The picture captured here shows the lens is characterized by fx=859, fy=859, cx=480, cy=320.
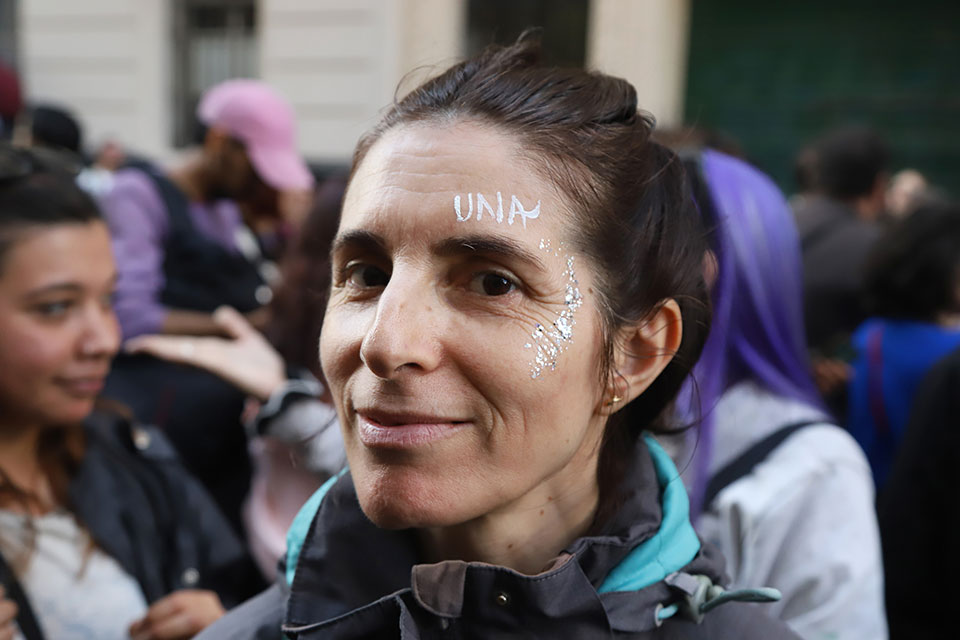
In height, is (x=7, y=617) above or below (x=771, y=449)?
below

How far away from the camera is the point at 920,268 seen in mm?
3393

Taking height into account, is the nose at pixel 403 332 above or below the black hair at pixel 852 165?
above

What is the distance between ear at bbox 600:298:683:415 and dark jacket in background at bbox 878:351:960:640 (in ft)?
5.38

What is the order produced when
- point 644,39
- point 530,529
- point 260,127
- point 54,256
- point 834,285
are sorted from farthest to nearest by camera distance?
1. point 644,39
2. point 834,285
3. point 260,127
4. point 54,256
5. point 530,529

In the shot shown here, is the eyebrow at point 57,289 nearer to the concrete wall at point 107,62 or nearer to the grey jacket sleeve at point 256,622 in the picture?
the grey jacket sleeve at point 256,622

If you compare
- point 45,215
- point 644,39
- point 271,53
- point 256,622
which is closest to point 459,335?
point 256,622

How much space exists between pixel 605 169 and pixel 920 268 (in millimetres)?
2559

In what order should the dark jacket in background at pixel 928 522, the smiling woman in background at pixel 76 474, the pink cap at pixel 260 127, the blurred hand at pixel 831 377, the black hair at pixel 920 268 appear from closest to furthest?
the smiling woman in background at pixel 76 474, the dark jacket in background at pixel 928 522, the black hair at pixel 920 268, the blurred hand at pixel 831 377, the pink cap at pixel 260 127

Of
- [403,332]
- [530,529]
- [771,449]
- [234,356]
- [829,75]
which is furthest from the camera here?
[829,75]

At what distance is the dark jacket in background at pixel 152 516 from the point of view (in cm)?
207

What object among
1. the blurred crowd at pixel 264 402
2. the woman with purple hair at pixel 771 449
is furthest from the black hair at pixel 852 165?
the woman with purple hair at pixel 771 449

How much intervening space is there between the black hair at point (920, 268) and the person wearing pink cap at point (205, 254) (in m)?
2.54

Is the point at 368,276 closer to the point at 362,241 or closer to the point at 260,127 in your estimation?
the point at 362,241

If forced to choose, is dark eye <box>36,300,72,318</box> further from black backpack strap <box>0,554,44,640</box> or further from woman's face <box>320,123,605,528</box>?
woman's face <box>320,123,605,528</box>
